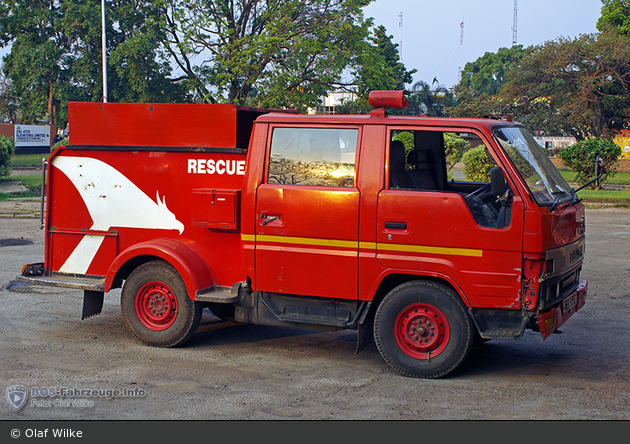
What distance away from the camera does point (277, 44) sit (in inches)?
1073

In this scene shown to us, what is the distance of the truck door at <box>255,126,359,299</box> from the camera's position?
5832 millimetres

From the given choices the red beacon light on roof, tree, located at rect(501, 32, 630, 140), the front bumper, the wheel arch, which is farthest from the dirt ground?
tree, located at rect(501, 32, 630, 140)

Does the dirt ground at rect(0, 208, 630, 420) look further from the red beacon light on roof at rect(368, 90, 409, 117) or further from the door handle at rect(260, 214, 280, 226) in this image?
the red beacon light on roof at rect(368, 90, 409, 117)

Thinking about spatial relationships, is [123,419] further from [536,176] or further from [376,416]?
[536,176]

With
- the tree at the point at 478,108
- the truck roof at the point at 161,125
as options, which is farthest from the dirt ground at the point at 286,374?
the tree at the point at 478,108

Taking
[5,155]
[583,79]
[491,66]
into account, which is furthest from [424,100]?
[491,66]

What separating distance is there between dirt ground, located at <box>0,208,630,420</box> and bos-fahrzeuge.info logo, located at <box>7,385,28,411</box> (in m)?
0.05

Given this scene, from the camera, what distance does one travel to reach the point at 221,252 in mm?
6500

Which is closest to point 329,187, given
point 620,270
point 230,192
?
point 230,192

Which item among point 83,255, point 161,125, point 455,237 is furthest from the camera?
point 83,255

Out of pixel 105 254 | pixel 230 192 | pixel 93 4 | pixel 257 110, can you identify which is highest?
pixel 93 4

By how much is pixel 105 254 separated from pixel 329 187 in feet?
8.69

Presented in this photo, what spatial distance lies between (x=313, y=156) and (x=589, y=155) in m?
21.0

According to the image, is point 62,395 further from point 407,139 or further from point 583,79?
point 583,79
